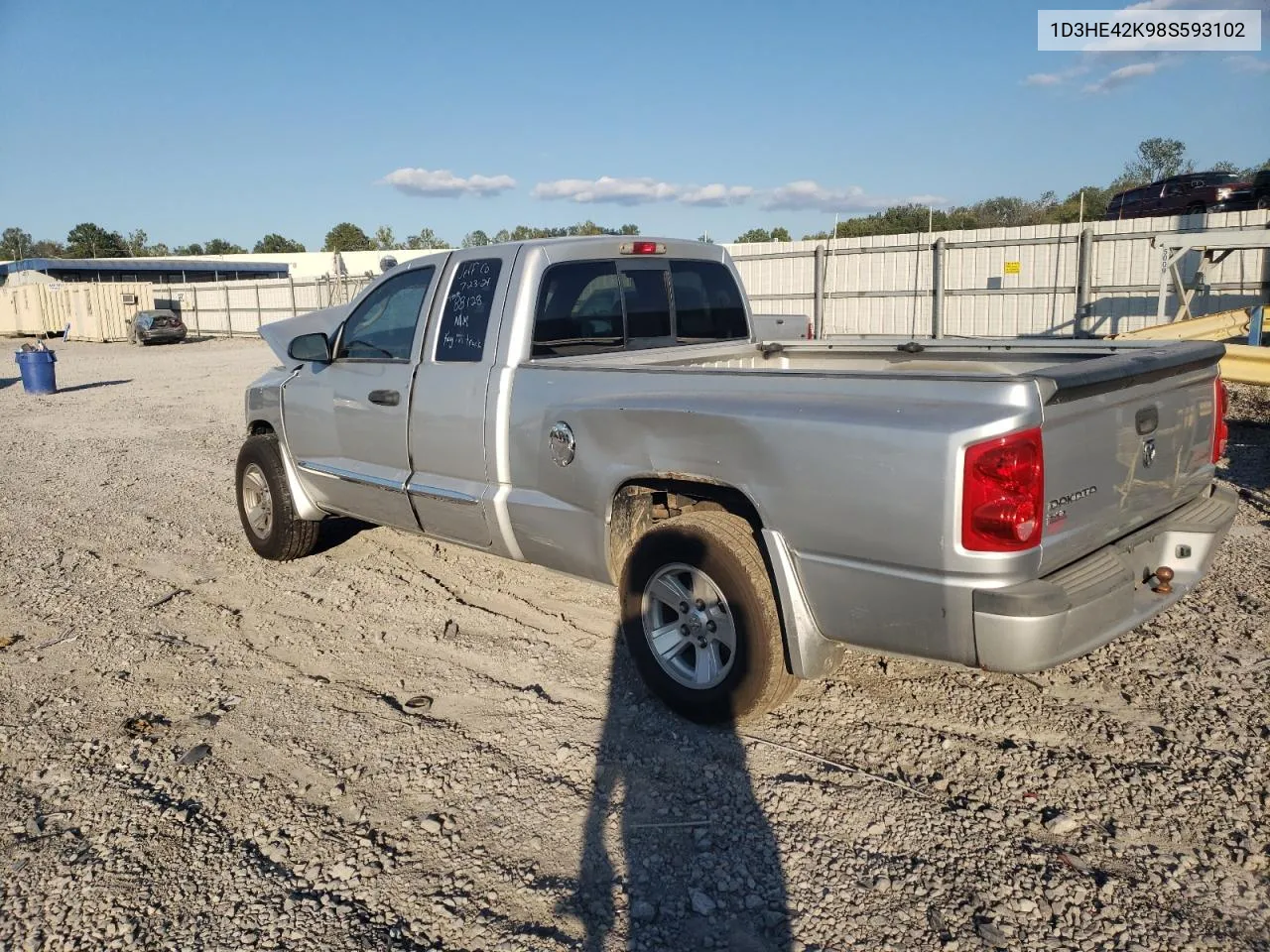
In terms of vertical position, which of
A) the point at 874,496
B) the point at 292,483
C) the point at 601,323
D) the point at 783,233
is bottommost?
the point at 292,483

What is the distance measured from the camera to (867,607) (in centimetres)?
326

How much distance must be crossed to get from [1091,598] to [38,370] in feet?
68.3

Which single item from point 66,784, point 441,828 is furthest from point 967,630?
point 66,784

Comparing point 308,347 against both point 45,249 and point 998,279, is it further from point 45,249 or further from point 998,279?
point 45,249

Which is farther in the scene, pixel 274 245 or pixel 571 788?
pixel 274 245

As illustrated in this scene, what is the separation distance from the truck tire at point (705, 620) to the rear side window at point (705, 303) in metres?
1.80

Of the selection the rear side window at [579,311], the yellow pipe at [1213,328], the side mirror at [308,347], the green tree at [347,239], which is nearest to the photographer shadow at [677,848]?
the rear side window at [579,311]

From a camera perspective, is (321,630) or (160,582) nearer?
(321,630)

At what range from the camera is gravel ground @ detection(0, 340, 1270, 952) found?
109 inches

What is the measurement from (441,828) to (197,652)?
7.44 feet

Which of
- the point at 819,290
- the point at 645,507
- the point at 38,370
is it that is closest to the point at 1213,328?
the point at 819,290

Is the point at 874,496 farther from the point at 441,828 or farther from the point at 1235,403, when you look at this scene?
the point at 1235,403

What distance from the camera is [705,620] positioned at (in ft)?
12.6

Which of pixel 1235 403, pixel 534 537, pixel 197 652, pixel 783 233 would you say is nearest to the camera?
pixel 534 537
